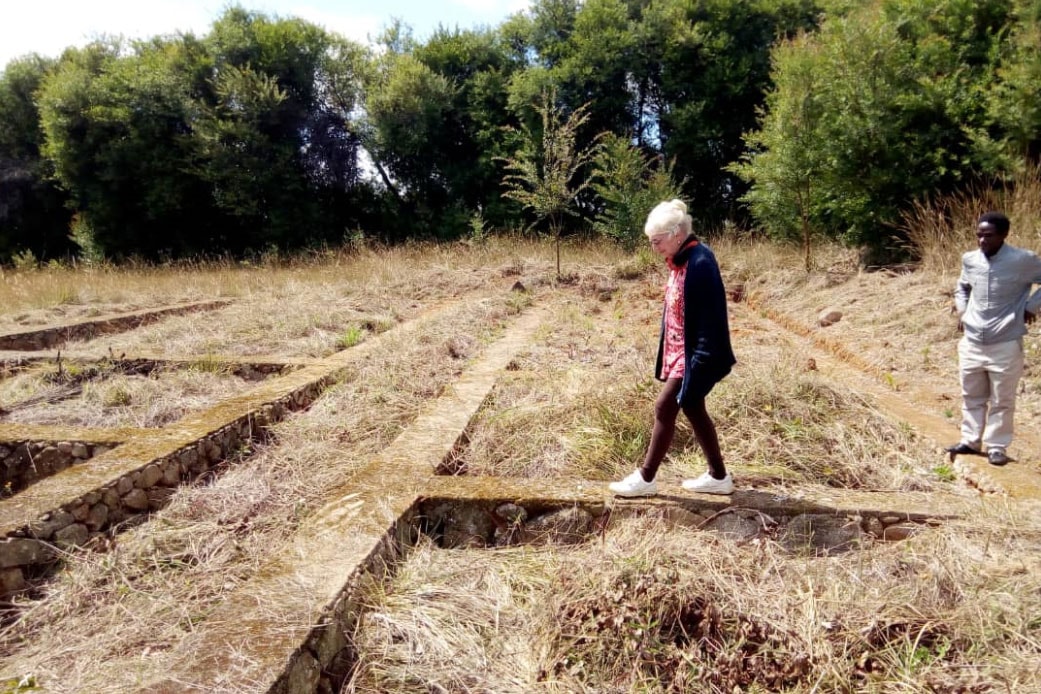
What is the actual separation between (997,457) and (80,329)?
370 inches

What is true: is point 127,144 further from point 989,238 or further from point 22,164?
point 989,238

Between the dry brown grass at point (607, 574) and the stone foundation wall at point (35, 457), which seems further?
the stone foundation wall at point (35, 457)

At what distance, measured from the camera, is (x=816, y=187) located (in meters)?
9.66

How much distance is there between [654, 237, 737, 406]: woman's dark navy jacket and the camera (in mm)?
2586

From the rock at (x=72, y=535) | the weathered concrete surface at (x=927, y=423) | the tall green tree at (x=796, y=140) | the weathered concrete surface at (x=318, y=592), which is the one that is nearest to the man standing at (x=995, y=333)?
the weathered concrete surface at (x=927, y=423)

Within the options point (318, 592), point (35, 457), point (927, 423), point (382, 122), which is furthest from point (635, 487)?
point (382, 122)

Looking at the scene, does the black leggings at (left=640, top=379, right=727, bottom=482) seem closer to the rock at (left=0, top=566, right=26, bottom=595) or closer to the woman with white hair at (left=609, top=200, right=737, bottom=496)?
the woman with white hair at (left=609, top=200, right=737, bottom=496)

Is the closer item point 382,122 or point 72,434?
point 72,434

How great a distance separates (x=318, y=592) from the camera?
2029mm

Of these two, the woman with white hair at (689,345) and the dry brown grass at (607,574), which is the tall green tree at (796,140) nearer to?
the dry brown grass at (607,574)

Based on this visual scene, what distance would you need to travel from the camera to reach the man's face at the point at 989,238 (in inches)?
124

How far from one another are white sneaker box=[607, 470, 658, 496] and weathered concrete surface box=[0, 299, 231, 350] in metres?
7.54

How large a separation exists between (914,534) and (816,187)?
856cm

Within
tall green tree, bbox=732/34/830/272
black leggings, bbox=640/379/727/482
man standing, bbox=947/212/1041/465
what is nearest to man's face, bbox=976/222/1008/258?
man standing, bbox=947/212/1041/465
